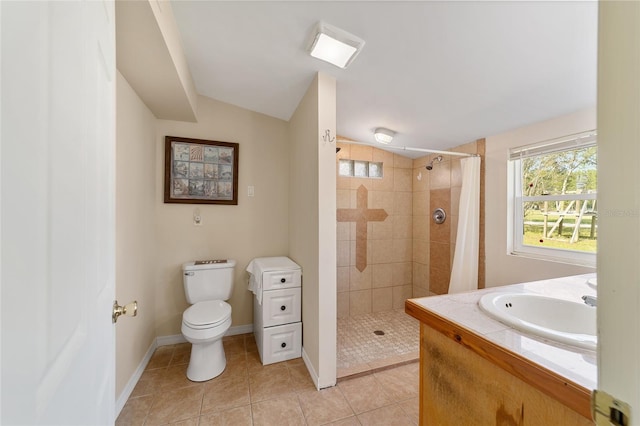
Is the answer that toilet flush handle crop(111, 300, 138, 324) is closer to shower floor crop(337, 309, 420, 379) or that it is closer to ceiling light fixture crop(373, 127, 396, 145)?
shower floor crop(337, 309, 420, 379)

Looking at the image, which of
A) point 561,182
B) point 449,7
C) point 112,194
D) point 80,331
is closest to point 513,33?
point 449,7

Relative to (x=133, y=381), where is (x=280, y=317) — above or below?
above

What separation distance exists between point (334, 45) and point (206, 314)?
6.86ft

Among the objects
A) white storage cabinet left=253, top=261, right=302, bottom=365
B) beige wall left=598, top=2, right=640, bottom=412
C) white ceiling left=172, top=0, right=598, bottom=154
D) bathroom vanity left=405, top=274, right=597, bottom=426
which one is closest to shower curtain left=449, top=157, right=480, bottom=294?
white ceiling left=172, top=0, right=598, bottom=154

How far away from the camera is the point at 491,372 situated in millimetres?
765

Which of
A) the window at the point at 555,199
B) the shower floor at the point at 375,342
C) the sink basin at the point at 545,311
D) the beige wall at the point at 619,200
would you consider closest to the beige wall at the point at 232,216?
the shower floor at the point at 375,342

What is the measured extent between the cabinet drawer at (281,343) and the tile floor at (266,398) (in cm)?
6

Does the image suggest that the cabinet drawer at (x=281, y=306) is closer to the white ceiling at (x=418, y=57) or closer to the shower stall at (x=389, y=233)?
the shower stall at (x=389, y=233)

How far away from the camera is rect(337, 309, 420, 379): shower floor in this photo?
196 centimetres

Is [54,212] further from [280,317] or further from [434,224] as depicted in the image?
[434,224]

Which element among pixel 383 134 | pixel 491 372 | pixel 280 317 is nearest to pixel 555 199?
pixel 383 134

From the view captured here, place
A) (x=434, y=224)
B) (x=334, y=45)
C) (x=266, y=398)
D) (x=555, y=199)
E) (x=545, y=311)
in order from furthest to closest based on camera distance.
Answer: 1. (x=434, y=224)
2. (x=555, y=199)
3. (x=266, y=398)
4. (x=334, y=45)
5. (x=545, y=311)

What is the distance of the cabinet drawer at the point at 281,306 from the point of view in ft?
6.53

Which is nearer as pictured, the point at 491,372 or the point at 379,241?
the point at 491,372
